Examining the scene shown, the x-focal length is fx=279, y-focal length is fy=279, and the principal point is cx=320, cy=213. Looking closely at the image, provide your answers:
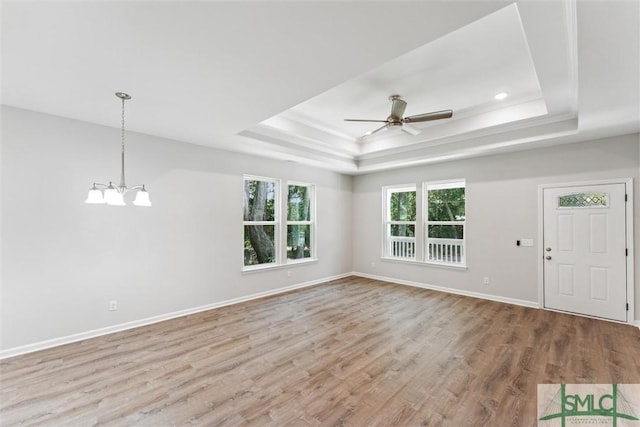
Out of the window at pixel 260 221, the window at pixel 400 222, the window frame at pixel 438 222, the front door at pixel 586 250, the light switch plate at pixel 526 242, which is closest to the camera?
the front door at pixel 586 250

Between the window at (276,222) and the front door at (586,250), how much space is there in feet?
14.0

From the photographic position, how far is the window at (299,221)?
5891 mm

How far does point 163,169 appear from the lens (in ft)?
13.3

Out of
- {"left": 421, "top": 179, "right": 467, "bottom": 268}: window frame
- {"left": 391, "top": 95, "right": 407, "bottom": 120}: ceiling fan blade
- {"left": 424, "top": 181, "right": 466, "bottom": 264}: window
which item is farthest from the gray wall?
{"left": 391, "top": 95, "right": 407, "bottom": 120}: ceiling fan blade

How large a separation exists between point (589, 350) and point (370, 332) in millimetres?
2353

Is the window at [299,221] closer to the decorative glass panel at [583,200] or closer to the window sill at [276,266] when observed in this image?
the window sill at [276,266]

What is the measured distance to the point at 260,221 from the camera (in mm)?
5355

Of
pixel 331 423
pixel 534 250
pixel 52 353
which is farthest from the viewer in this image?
pixel 534 250

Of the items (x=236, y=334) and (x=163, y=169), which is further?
(x=163, y=169)

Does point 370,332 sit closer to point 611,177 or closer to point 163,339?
point 163,339

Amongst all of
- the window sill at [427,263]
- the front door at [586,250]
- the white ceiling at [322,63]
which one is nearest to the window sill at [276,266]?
the window sill at [427,263]

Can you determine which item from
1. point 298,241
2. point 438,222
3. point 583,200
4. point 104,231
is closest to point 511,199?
point 583,200

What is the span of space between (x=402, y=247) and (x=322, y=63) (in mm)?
5068

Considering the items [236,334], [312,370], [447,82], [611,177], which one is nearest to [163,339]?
[236,334]
